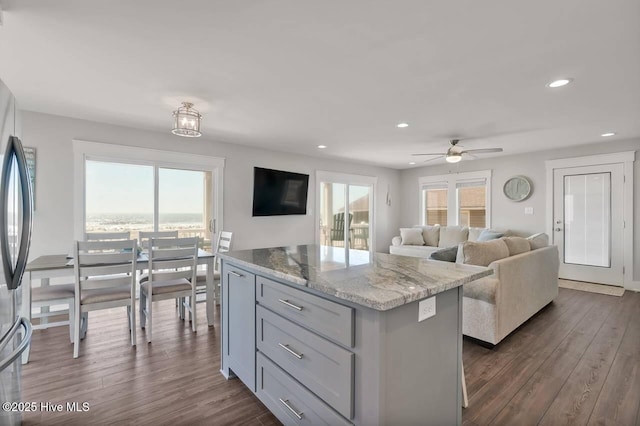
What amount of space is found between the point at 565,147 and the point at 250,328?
6.06 metres

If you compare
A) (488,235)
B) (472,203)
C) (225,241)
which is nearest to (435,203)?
(472,203)

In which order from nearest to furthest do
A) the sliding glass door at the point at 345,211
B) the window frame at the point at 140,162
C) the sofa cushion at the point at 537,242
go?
the window frame at the point at 140,162 < the sofa cushion at the point at 537,242 < the sliding glass door at the point at 345,211

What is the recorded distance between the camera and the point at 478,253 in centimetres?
288

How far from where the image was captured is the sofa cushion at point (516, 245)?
132 inches

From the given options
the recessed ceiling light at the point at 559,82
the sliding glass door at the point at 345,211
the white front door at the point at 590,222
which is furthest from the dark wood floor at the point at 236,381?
the sliding glass door at the point at 345,211

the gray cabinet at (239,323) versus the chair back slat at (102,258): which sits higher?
the chair back slat at (102,258)

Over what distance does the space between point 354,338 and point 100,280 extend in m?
2.57

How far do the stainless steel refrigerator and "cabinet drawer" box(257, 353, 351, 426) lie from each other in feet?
3.74

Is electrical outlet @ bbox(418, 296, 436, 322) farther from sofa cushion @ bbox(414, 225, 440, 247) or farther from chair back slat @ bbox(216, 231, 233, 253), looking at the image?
sofa cushion @ bbox(414, 225, 440, 247)

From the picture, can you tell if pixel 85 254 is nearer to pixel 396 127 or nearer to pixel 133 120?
pixel 133 120

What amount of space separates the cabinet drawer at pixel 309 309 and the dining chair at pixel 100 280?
1.64 metres

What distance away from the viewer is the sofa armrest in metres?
2.77

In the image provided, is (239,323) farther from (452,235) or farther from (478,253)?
(452,235)

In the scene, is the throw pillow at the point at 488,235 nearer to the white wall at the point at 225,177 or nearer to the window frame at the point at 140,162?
the white wall at the point at 225,177
